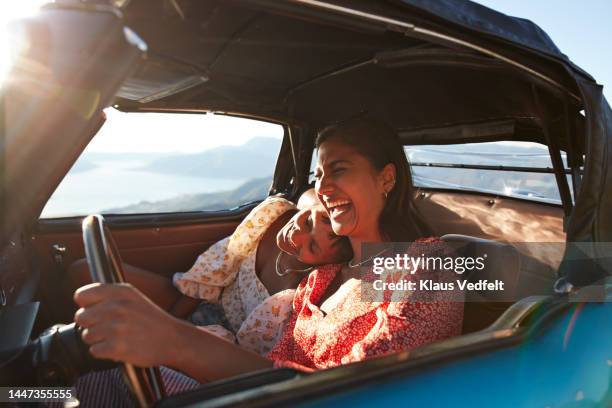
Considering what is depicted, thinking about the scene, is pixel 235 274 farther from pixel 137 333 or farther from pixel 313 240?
pixel 137 333

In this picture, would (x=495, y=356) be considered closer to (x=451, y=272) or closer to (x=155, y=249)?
(x=451, y=272)

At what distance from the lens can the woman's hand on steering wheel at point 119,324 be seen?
1.02 metres

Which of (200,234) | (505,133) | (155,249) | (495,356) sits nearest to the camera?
(495,356)

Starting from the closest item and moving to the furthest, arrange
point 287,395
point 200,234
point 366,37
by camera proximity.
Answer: point 287,395
point 366,37
point 200,234

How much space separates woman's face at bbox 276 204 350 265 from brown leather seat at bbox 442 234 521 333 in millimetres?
650

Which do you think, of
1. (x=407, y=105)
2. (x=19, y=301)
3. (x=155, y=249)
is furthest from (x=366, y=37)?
(x=155, y=249)

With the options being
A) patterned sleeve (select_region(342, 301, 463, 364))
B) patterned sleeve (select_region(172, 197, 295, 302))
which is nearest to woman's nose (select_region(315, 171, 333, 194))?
patterned sleeve (select_region(342, 301, 463, 364))

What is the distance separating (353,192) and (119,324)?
1274 mm

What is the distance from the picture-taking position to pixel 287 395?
93cm

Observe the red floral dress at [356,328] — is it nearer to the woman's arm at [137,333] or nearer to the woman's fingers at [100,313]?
the woman's arm at [137,333]

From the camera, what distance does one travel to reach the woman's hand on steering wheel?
1020 millimetres

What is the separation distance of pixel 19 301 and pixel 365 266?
1.51 meters

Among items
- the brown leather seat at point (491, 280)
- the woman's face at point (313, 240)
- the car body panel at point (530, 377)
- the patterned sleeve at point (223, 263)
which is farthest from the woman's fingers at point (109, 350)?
the patterned sleeve at point (223, 263)

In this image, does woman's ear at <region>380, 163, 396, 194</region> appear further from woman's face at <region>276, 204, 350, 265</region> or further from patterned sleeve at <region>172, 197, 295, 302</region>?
patterned sleeve at <region>172, 197, 295, 302</region>
